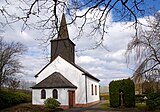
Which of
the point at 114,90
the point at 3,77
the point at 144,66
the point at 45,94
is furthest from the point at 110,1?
the point at 3,77

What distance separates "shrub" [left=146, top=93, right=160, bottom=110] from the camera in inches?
924

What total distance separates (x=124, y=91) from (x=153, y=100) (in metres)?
3.65

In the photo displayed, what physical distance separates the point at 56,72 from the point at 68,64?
2.12 metres

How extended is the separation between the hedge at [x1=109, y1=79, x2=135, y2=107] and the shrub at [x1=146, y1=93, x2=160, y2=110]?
236 cm

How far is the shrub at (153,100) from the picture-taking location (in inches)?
924

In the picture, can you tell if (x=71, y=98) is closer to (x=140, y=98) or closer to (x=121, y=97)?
(x=121, y=97)

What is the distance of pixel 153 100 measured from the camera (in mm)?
23688

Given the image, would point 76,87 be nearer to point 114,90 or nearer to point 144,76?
point 114,90

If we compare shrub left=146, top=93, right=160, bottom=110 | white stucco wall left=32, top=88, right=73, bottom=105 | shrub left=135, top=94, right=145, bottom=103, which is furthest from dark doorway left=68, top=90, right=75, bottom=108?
shrub left=135, top=94, right=145, bottom=103

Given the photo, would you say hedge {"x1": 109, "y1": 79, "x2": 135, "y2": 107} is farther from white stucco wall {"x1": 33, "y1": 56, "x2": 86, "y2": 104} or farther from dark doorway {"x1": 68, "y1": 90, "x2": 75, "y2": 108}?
dark doorway {"x1": 68, "y1": 90, "x2": 75, "y2": 108}

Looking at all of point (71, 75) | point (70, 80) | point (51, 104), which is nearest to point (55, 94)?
A: point (51, 104)

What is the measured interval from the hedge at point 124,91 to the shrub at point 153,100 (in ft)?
7.74

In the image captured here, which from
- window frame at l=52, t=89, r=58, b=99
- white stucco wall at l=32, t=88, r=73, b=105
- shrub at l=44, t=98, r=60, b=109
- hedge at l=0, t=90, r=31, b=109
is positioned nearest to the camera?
shrub at l=44, t=98, r=60, b=109

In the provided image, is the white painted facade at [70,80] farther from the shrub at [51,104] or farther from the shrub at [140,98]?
the shrub at [140,98]
